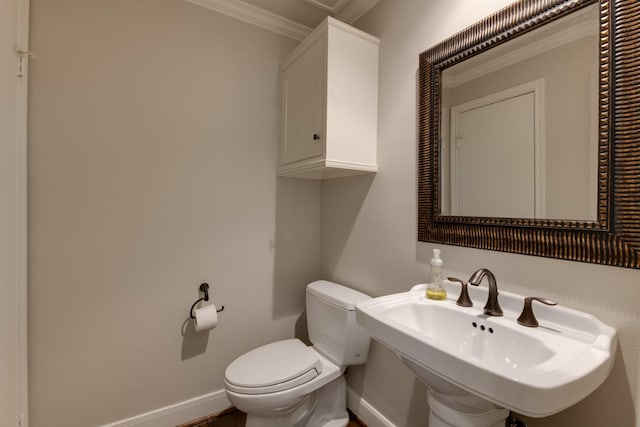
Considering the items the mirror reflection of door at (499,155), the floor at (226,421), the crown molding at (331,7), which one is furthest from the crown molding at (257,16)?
the floor at (226,421)

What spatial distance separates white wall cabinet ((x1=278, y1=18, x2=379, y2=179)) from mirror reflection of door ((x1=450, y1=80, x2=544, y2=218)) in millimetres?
465

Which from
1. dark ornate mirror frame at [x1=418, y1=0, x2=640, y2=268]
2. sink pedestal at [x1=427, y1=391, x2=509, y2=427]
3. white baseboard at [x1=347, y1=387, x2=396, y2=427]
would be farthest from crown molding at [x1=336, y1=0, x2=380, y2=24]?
white baseboard at [x1=347, y1=387, x2=396, y2=427]

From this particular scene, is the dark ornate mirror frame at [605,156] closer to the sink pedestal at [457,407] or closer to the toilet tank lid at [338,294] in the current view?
the sink pedestal at [457,407]

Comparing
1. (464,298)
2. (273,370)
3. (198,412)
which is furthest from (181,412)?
(464,298)

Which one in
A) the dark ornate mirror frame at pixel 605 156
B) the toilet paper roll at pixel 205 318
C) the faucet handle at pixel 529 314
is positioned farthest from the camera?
the toilet paper roll at pixel 205 318

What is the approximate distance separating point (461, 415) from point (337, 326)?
2.43 feet

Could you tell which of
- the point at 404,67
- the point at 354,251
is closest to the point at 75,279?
the point at 354,251

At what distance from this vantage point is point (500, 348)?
2.94 feet

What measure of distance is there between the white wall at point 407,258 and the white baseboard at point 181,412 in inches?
32.3

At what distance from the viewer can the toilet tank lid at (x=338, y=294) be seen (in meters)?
1.47

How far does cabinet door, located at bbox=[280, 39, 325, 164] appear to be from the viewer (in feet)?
4.82

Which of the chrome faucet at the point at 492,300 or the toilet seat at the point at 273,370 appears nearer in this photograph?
the chrome faucet at the point at 492,300

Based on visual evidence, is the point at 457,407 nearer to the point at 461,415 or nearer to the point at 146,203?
the point at 461,415
